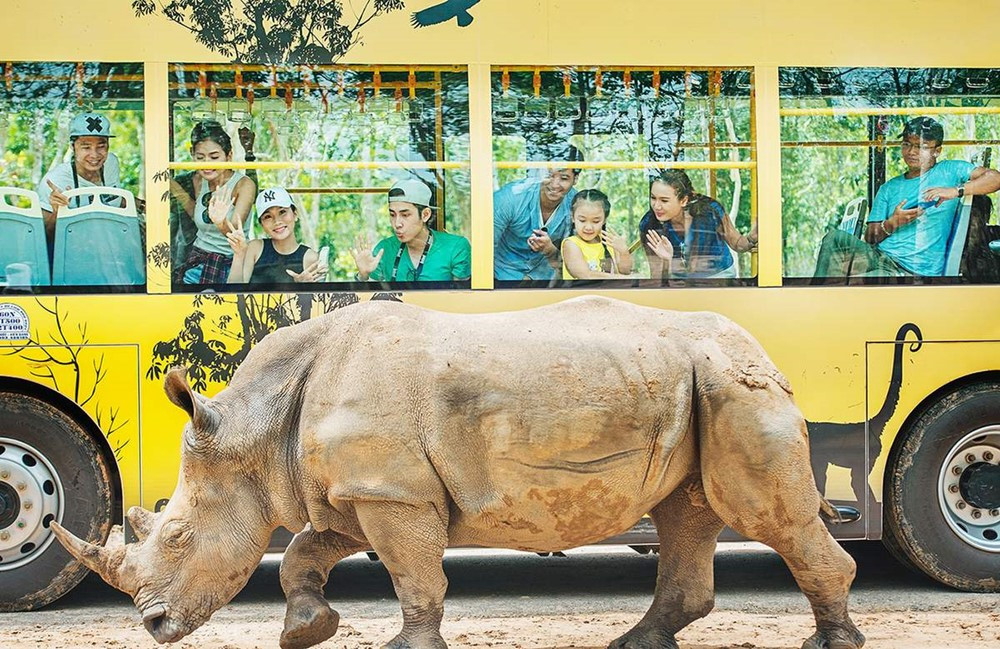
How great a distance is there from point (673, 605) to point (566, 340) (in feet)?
4.22

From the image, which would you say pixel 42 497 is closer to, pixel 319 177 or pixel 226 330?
pixel 226 330

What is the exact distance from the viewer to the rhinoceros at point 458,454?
17.6ft

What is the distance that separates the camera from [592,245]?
7.72 meters

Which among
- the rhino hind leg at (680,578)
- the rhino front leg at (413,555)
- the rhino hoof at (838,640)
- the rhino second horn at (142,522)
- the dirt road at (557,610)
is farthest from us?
the dirt road at (557,610)

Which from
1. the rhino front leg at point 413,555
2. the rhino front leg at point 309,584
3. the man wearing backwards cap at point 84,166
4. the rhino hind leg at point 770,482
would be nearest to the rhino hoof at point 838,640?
the rhino hind leg at point 770,482

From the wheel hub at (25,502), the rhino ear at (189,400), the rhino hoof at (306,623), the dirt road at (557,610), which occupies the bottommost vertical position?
the dirt road at (557,610)

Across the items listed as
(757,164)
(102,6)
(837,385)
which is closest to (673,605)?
(837,385)

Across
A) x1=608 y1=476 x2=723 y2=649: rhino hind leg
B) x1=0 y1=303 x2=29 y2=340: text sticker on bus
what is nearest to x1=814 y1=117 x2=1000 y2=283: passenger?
x1=608 y1=476 x2=723 y2=649: rhino hind leg

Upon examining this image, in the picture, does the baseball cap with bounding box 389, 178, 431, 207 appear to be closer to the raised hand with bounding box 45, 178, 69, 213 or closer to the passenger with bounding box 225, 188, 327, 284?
the passenger with bounding box 225, 188, 327, 284

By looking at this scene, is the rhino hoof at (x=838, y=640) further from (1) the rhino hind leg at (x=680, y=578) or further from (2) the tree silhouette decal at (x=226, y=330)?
(2) the tree silhouette decal at (x=226, y=330)

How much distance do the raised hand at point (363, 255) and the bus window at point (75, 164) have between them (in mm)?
1127

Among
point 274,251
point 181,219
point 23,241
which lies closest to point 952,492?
point 274,251

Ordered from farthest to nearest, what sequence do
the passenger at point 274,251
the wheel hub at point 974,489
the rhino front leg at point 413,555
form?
1. the wheel hub at point 974,489
2. the passenger at point 274,251
3. the rhino front leg at point 413,555

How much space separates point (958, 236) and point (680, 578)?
3.14 meters
